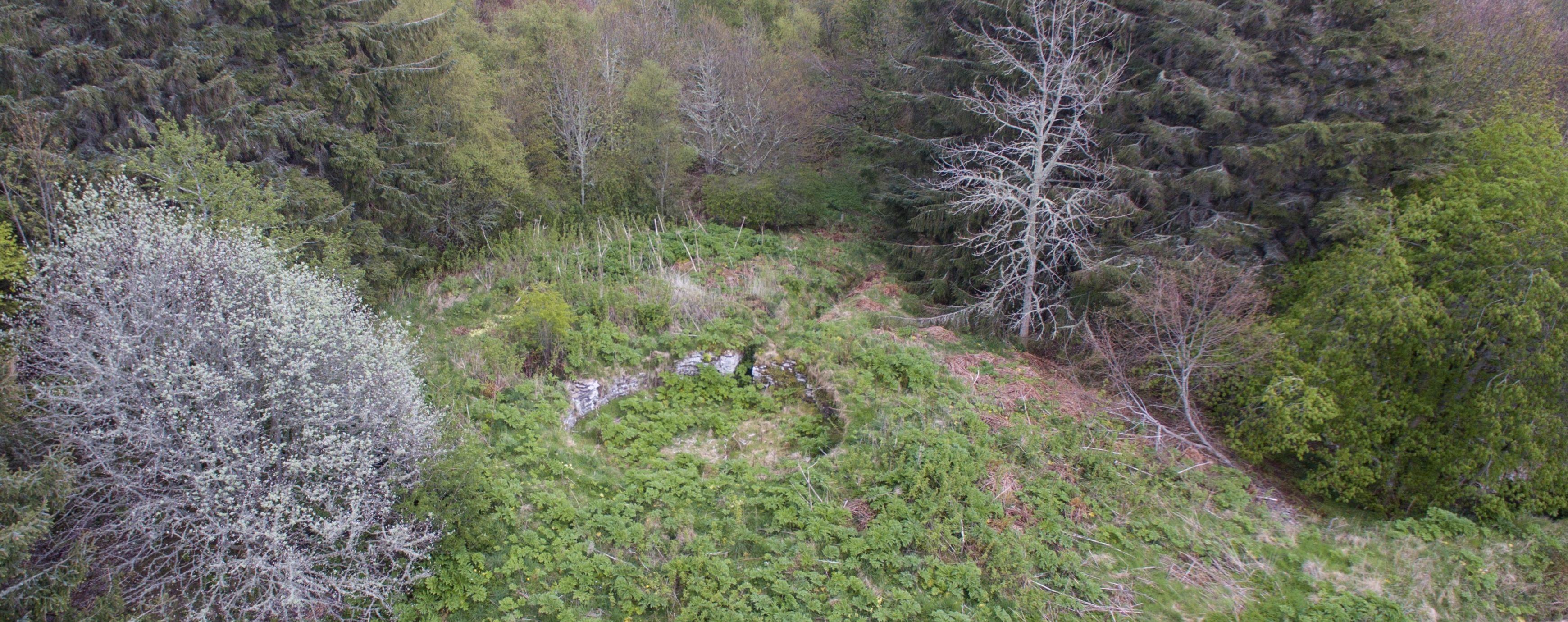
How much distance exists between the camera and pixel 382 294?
12789 mm

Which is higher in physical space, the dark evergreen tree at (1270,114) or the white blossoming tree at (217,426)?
the dark evergreen tree at (1270,114)

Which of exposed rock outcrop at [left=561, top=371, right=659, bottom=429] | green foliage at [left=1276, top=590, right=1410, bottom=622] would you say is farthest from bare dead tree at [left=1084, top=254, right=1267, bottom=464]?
exposed rock outcrop at [left=561, top=371, right=659, bottom=429]

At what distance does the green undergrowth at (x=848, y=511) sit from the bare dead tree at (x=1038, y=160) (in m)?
1.80

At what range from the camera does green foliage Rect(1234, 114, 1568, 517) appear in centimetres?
775

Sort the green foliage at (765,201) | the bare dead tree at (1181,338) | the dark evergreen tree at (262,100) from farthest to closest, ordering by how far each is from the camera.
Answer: the green foliage at (765,201) < the bare dead tree at (1181,338) < the dark evergreen tree at (262,100)

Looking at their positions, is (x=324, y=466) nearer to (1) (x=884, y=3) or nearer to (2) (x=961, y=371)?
(2) (x=961, y=371)

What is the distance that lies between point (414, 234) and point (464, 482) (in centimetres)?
951

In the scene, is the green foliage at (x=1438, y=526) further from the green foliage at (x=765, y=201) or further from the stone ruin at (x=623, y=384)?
the green foliage at (x=765, y=201)

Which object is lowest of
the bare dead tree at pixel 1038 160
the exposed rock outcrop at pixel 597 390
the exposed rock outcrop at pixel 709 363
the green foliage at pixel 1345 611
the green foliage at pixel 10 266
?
the exposed rock outcrop at pixel 597 390

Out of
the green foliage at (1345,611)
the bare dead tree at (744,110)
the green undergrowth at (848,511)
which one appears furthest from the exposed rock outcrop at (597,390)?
the bare dead tree at (744,110)

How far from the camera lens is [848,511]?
746 cm

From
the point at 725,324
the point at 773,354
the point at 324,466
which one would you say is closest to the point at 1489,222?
the point at 773,354

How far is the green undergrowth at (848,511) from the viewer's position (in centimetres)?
650

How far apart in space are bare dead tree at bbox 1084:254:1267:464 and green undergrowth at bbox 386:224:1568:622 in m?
0.79
